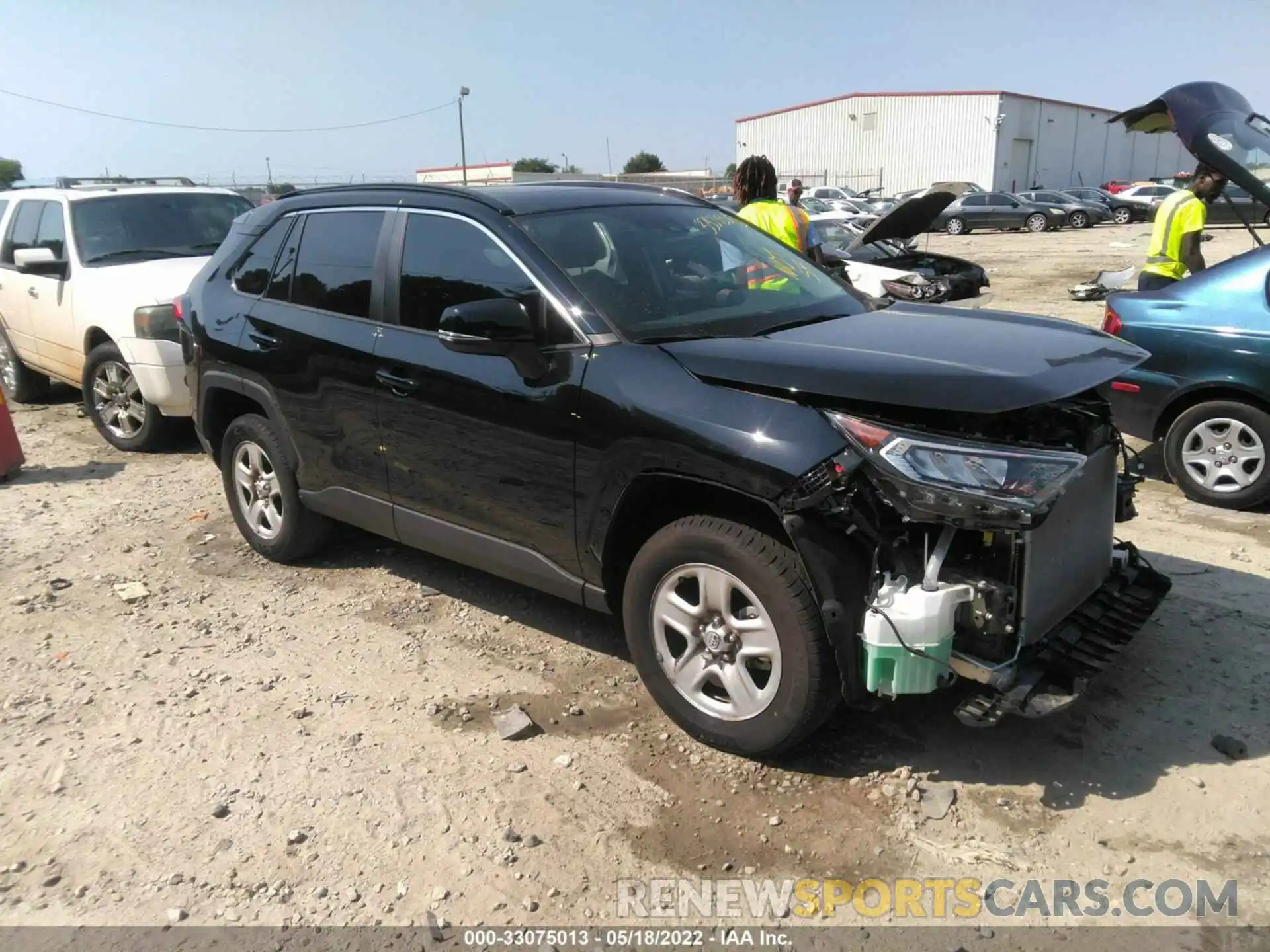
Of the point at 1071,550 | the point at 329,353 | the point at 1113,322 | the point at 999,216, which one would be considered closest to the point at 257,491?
the point at 329,353

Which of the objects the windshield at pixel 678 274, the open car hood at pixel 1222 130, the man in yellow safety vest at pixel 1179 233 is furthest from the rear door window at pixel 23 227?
the man in yellow safety vest at pixel 1179 233

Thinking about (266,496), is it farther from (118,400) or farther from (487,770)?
(118,400)

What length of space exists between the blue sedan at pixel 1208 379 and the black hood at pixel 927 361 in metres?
2.27

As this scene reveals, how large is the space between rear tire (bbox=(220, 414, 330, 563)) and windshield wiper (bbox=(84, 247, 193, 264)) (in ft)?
11.4

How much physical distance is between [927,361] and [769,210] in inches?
139

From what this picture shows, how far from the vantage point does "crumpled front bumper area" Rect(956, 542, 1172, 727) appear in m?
2.90

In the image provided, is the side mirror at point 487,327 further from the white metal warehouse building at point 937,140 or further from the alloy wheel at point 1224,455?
the white metal warehouse building at point 937,140

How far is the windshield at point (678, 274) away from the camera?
11.6 ft

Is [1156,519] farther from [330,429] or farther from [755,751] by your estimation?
[330,429]

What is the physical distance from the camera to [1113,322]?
5848mm

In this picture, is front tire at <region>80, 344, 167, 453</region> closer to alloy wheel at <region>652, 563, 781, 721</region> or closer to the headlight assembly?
alloy wheel at <region>652, 563, 781, 721</region>

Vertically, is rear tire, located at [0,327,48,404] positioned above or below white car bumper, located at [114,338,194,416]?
below

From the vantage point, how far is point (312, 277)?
457cm

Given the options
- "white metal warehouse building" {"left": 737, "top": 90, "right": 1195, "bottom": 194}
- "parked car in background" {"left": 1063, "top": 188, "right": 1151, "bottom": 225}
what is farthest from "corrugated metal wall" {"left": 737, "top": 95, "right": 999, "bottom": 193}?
"parked car in background" {"left": 1063, "top": 188, "right": 1151, "bottom": 225}
